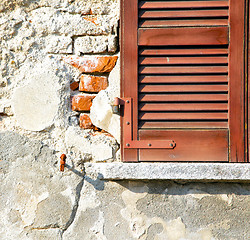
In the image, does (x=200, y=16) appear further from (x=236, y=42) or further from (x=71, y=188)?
(x=71, y=188)

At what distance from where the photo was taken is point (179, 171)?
1.63 metres

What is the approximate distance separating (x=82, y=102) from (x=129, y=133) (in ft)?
1.02

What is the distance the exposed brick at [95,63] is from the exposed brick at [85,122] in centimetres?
25

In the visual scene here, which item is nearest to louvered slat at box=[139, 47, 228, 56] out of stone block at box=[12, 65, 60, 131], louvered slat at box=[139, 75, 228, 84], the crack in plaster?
louvered slat at box=[139, 75, 228, 84]

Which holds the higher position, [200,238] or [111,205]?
[111,205]

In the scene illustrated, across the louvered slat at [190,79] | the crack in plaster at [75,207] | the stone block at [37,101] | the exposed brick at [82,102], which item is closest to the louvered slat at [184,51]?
the louvered slat at [190,79]

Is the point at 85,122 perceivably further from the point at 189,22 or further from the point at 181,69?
the point at 189,22

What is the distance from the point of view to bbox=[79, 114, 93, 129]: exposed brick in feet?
5.77

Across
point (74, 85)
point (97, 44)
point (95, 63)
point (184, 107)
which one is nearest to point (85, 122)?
point (74, 85)

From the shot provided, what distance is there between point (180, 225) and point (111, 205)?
0.38m

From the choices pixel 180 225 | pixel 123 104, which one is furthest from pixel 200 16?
pixel 180 225

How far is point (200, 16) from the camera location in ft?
5.47

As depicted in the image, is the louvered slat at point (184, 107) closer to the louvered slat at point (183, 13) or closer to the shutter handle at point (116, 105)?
the shutter handle at point (116, 105)

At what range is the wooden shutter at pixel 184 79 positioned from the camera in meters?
1.67
